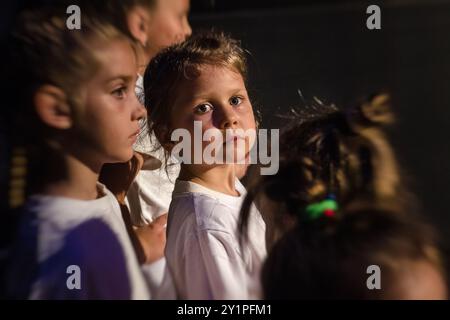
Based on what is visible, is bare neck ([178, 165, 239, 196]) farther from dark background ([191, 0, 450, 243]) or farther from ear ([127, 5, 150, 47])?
ear ([127, 5, 150, 47])

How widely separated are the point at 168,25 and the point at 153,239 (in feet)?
2.41

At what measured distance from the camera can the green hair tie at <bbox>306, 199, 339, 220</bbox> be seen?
1.57 metres

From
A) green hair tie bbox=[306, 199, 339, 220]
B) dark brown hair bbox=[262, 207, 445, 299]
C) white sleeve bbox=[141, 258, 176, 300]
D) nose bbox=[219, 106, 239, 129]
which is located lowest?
white sleeve bbox=[141, 258, 176, 300]

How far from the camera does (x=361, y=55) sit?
202 centimetres

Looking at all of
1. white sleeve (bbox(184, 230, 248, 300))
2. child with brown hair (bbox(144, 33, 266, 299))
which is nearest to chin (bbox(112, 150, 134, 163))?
child with brown hair (bbox(144, 33, 266, 299))

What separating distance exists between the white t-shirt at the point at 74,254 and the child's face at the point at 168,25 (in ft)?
1.73

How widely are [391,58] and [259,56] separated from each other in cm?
46

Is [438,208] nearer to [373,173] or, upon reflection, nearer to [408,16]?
[373,173]

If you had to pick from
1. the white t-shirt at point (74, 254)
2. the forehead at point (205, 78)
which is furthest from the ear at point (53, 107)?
the forehead at point (205, 78)

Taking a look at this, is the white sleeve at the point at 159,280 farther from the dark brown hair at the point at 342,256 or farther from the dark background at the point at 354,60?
the dark background at the point at 354,60

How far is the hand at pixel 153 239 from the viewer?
6.27 feet

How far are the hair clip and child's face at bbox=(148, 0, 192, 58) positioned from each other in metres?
0.74

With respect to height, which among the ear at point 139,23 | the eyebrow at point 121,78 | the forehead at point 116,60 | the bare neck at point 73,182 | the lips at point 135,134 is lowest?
the bare neck at point 73,182
